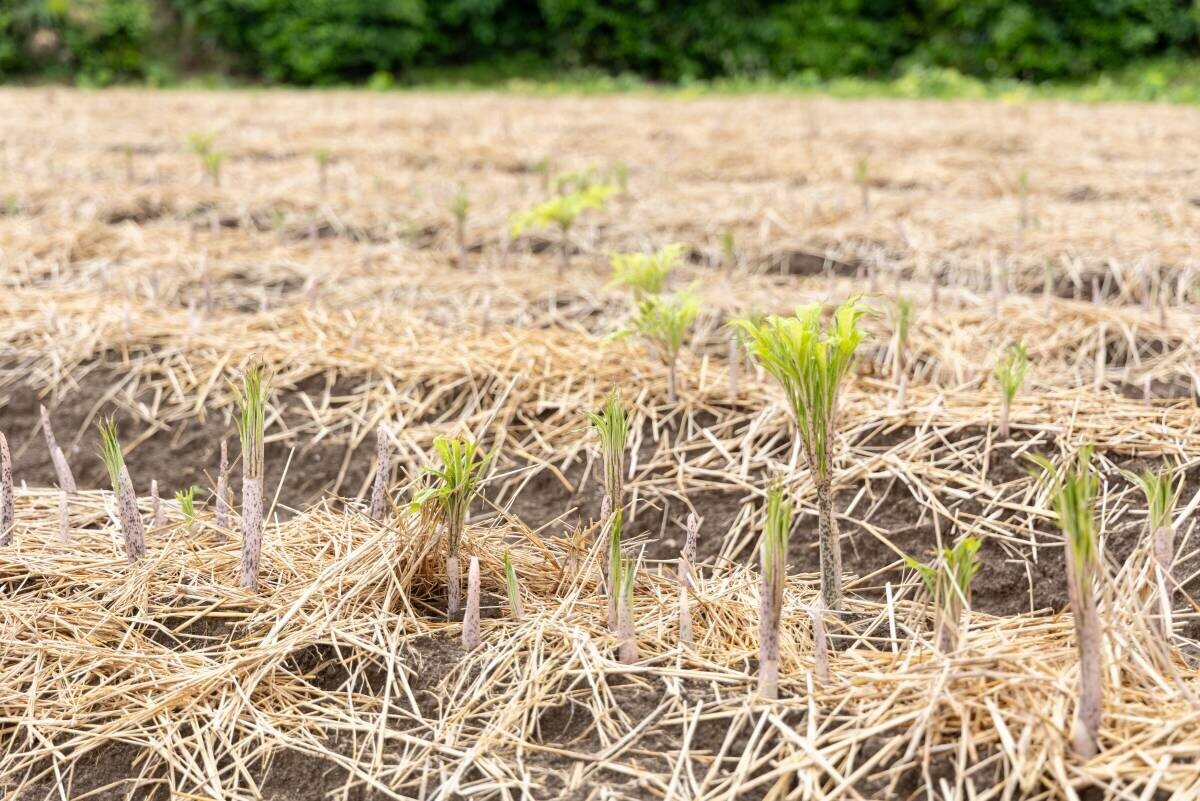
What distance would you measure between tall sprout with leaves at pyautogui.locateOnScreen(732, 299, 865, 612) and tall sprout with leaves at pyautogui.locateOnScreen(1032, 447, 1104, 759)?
1.29 feet

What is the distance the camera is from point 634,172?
5.99 m

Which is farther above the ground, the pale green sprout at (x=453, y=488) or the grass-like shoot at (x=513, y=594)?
the pale green sprout at (x=453, y=488)

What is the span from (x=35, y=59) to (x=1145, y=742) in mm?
18103

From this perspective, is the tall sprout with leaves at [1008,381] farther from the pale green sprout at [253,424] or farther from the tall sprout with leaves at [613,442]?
the pale green sprout at [253,424]

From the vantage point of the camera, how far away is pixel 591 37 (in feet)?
59.3

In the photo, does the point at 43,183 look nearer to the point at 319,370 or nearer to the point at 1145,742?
the point at 319,370

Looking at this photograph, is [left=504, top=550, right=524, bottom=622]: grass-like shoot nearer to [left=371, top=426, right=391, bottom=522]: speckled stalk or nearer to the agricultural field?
the agricultural field

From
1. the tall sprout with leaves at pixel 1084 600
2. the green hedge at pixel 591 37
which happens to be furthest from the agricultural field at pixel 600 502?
the green hedge at pixel 591 37

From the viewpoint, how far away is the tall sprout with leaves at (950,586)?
4.55 ft

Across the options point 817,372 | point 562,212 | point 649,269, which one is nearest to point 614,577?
point 817,372

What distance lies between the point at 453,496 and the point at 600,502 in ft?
2.36

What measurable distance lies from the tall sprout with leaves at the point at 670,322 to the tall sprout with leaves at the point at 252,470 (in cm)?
99

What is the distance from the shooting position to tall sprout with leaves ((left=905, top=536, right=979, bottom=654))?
54.6 inches

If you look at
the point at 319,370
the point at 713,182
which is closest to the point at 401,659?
the point at 319,370
